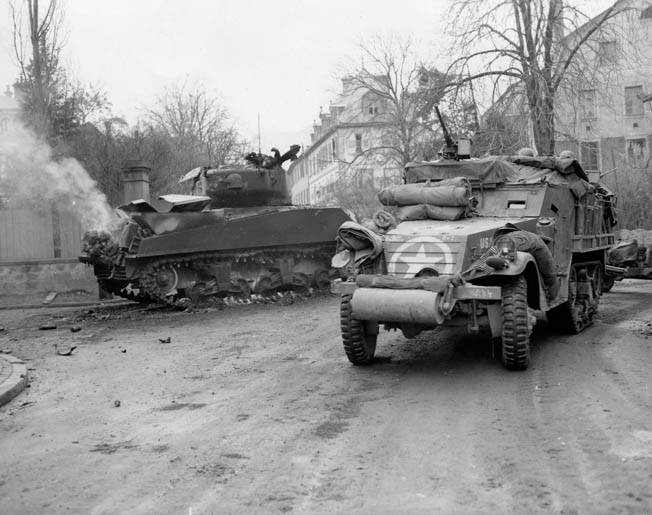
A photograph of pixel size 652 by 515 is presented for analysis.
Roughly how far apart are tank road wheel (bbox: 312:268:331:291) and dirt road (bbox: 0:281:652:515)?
652 centimetres

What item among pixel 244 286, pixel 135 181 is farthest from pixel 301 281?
pixel 135 181

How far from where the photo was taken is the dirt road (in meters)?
4.66

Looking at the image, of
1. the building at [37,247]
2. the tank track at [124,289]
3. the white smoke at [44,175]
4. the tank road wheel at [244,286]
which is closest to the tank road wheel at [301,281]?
the tank road wheel at [244,286]

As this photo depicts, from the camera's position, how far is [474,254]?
8266 millimetres

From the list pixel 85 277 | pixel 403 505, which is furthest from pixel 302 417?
pixel 85 277

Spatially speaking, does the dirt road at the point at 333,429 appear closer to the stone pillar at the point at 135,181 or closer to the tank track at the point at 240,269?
the tank track at the point at 240,269

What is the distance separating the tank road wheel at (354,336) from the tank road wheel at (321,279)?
28.9ft

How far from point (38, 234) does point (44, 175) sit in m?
2.35

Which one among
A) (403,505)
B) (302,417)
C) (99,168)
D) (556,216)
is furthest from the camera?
(99,168)

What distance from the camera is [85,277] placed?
20.8 meters

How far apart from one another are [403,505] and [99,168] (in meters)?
20.7

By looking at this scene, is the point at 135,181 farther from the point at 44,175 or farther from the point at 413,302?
the point at 413,302

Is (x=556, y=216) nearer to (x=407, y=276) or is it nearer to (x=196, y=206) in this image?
(x=407, y=276)

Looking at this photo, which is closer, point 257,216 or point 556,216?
point 556,216
